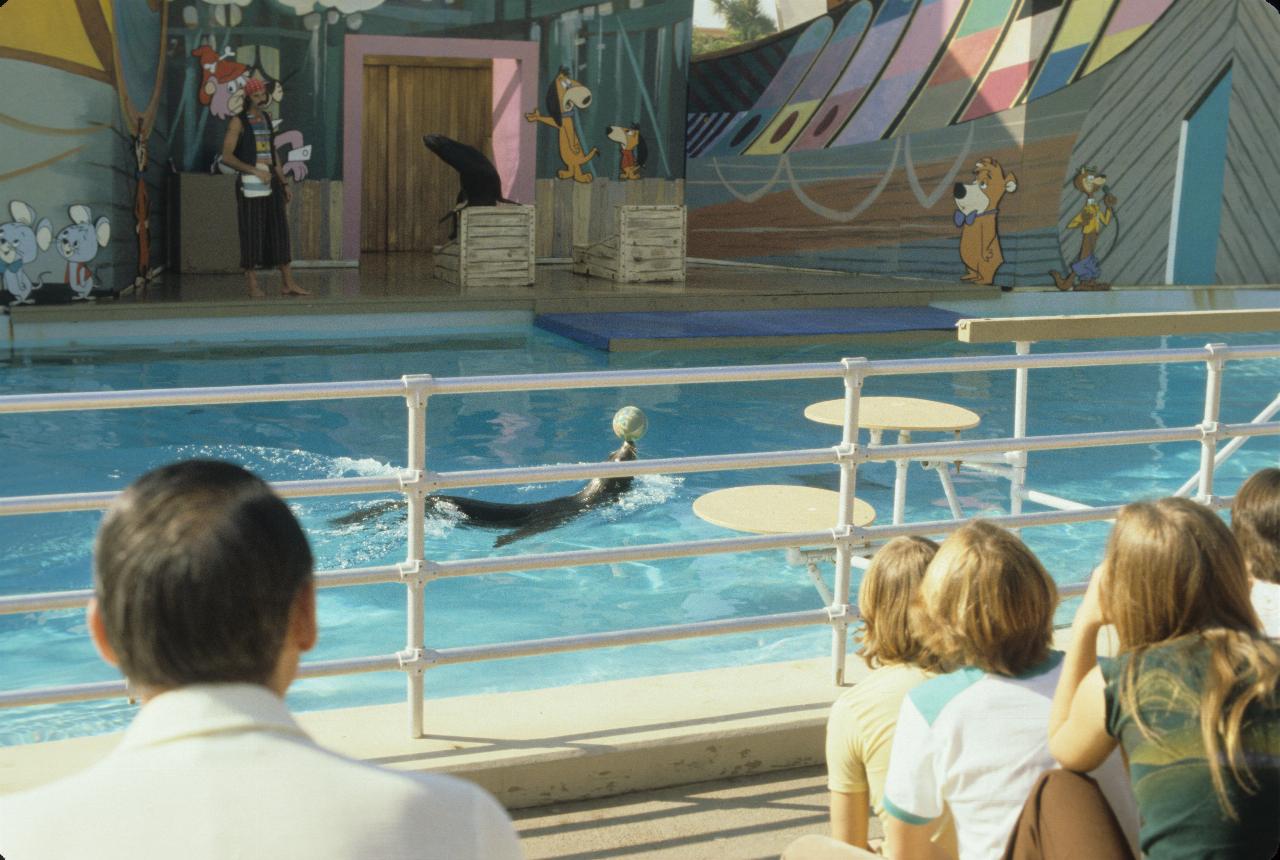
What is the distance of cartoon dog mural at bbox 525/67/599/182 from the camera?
17266 mm

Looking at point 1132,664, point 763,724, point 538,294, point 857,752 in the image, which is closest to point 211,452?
point 538,294

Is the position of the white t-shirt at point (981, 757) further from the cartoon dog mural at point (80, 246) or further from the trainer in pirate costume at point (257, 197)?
the trainer in pirate costume at point (257, 197)

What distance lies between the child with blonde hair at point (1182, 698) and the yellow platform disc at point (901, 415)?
10.5 feet

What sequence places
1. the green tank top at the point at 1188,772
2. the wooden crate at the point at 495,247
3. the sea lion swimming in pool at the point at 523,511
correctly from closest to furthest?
1. the green tank top at the point at 1188,772
2. the sea lion swimming in pool at the point at 523,511
3. the wooden crate at the point at 495,247

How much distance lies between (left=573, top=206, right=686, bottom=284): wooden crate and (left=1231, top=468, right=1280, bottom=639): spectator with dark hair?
12.2 metres

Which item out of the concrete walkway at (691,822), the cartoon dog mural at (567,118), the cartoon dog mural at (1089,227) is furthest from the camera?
the cartoon dog mural at (567,118)

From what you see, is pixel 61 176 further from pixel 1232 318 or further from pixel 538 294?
pixel 1232 318

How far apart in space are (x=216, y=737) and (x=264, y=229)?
1214 cm

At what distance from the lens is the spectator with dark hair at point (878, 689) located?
244cm

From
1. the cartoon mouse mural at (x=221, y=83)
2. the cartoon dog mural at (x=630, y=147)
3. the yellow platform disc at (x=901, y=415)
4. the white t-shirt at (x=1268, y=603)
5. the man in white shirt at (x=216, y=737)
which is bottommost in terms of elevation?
the yellow platform disc at (x=901, y=415)

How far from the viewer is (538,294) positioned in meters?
13.5

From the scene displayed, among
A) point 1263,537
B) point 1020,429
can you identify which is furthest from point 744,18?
point 1263,537

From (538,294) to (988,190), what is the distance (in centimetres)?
527

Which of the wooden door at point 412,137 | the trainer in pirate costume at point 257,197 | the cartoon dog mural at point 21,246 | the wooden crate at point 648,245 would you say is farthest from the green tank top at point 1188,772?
the wooden door at point 412,137
